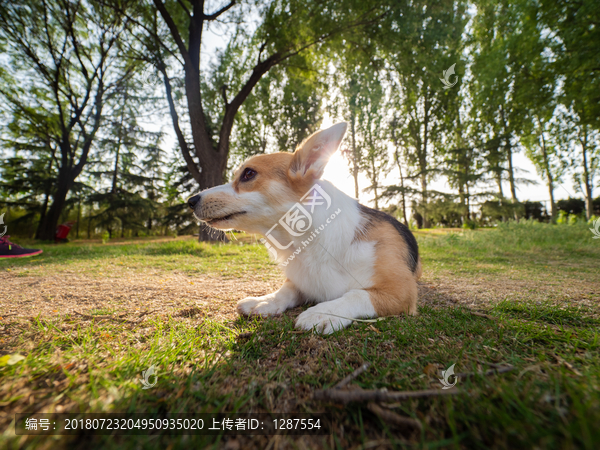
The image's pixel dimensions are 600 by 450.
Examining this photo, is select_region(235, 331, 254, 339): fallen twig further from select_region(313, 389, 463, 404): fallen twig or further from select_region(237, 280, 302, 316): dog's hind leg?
select_region(313, 389, 463, 404): fallen twig

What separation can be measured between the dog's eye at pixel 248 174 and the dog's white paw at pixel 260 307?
1.16m

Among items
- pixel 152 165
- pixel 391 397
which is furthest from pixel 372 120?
pixel 391 397

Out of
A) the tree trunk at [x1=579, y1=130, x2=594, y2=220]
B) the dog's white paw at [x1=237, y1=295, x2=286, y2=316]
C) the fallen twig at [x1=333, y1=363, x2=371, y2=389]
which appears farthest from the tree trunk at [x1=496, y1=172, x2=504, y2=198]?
the fallen twig at [x1=333, y1=363, x2=371, y2=389]

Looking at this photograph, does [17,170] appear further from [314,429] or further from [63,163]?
[314,429]

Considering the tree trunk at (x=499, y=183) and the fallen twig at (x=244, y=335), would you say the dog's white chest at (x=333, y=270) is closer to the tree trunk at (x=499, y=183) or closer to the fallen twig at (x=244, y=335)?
the fallen twig at (x=244, y=335)

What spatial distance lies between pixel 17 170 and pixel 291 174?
22329 mm

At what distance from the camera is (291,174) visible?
2.32 metres

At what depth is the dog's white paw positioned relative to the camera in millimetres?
1960

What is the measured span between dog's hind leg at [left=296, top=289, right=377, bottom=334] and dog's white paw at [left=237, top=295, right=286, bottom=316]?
453 mm

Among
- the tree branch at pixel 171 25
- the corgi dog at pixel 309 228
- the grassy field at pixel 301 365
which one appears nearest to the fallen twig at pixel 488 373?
the grassy field at pixel 301 365

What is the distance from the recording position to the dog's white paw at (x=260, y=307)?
1.96m

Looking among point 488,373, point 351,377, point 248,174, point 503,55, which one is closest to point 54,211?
point 248,174

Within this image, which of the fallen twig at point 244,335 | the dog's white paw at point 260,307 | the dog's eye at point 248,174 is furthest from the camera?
the dog's eye at point 248,174

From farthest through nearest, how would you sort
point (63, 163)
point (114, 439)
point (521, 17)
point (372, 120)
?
point (372, 120)
point (63, 163)
point (521, 17)
point (114, 439)
